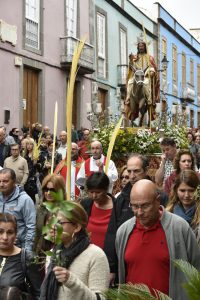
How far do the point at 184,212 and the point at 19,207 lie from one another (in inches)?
71.8

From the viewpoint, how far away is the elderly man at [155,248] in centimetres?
413

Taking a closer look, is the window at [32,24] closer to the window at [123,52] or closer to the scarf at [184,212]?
the window at [123,52]

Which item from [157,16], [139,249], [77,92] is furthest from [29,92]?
[139,249]

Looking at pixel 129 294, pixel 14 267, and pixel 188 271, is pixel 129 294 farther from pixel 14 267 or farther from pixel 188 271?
pixel 14 267

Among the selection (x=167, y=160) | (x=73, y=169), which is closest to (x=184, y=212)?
(x=167, y=160)

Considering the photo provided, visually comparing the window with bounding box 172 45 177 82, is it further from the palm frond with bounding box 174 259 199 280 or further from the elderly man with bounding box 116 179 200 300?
the palm frond with bounding box 174 259 199 280

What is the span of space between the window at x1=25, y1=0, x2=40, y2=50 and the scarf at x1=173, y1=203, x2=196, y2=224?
16.4 metres

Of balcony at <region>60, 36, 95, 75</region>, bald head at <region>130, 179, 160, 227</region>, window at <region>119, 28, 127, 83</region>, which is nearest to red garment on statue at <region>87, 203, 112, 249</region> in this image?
bald head at <region>130, 179, 160, 227</region>

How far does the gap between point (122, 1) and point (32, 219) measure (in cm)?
2383

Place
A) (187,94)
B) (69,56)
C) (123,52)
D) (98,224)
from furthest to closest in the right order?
(187,94), (123,52), (69,56), (98,224)

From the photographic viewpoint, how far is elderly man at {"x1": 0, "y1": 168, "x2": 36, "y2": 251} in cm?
631

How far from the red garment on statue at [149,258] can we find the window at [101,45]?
23021mm

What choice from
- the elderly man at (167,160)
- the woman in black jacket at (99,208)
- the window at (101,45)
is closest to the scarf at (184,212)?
the woman in black jacket at (99,208)

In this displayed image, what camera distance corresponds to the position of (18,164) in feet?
37.1
